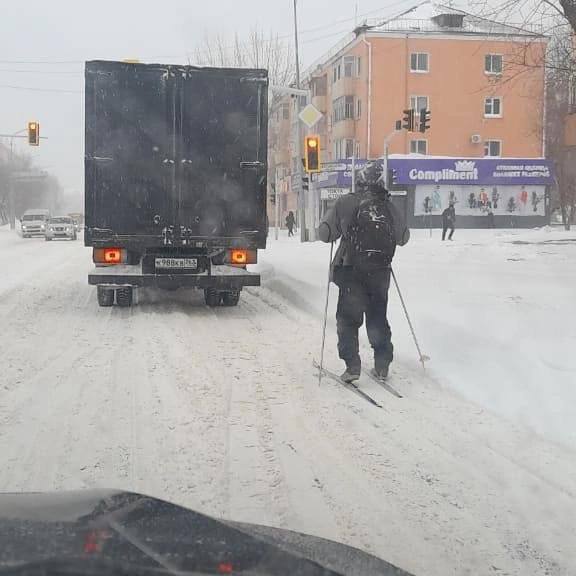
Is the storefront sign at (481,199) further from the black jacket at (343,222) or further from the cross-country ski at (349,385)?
the black jacket at (343,222)

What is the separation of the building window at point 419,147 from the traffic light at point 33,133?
2579 centimetres

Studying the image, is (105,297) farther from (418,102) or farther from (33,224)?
(418,102)

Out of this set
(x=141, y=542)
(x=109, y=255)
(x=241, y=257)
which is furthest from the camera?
(x=241, y=257)

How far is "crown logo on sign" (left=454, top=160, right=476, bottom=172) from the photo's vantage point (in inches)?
1704

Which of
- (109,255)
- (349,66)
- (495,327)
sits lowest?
(495,327)

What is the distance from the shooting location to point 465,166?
43312 millimetres

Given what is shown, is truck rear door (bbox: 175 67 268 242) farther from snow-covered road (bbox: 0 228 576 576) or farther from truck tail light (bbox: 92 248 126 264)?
snow-covered road (bbox: 0 228 576 576)

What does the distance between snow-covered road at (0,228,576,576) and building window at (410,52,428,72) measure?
43.2 metres

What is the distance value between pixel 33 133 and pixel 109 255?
2269cm

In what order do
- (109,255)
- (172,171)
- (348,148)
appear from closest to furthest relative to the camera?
(172,171) < (109,255) < (348,148)

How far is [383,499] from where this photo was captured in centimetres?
379

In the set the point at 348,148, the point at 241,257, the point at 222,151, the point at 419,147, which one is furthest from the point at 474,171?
the point at 222,151

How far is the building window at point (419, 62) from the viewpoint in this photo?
1880 inches

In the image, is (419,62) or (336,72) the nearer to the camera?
(419,62)
